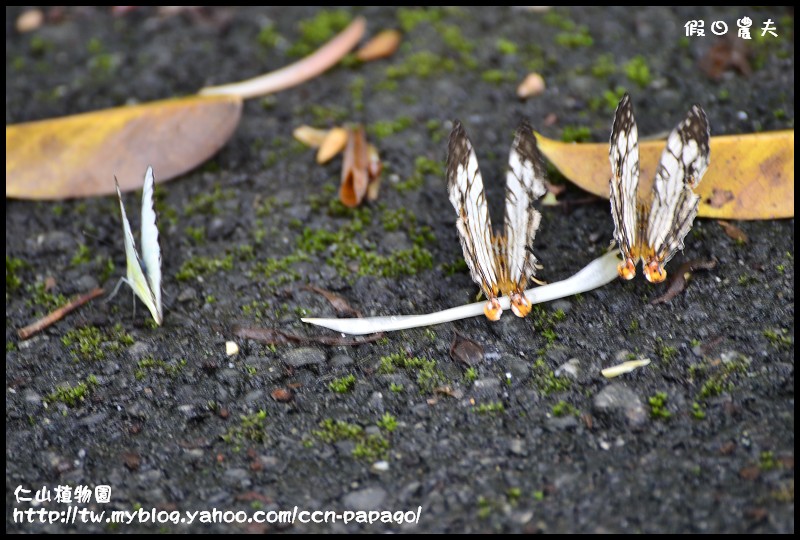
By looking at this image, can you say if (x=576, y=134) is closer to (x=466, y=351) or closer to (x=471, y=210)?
(x=471, y=210)

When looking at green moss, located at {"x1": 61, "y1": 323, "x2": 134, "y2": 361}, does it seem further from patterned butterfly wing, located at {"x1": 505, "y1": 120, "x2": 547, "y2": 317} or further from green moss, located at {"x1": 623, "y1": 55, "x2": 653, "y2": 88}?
green moss, located at {"x1": 623, "y1": 55, "x2": 653, "y2": 88}

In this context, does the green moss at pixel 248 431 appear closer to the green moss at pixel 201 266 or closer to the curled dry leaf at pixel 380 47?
the green moss at pixel 201 266

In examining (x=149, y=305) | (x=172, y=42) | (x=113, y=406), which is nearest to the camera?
(x=113, y=406)

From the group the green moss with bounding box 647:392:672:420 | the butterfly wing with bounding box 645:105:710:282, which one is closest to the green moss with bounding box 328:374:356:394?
the green moss with bounding box 647:392:672:420

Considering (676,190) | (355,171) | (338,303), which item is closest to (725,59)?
(676,190)

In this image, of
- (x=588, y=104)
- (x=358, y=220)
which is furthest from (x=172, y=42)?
(x=588, y=104)

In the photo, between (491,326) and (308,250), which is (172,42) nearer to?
(308,250)
